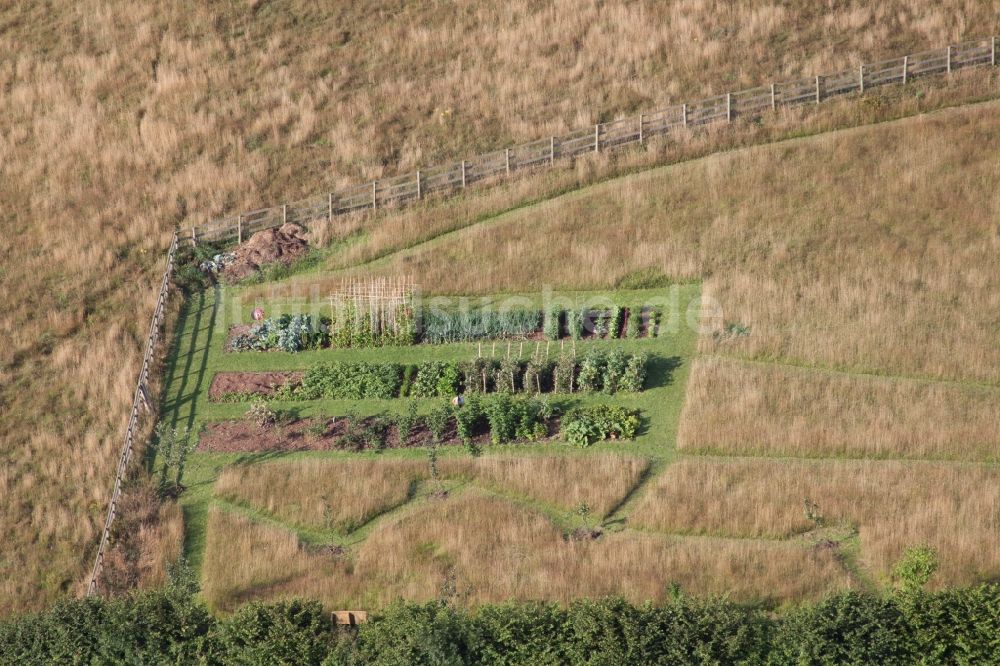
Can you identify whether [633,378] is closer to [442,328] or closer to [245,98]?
[442,328]

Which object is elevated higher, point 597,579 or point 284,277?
point 284,277

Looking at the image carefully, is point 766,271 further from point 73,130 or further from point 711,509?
point 73,130

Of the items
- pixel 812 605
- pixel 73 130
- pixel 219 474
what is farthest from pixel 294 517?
pixel 73 130

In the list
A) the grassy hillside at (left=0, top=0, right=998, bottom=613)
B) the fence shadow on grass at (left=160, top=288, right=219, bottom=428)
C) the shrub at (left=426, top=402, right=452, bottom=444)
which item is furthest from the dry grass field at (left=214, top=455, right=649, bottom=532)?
the grassy hillside at (left=0, top=0, right=998, bottom=613)

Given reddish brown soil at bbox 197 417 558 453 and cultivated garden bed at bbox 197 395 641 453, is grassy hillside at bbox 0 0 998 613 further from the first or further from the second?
cultivated garden bed at bbox 197 395 641 453

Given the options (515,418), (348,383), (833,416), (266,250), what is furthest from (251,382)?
(833,416)
